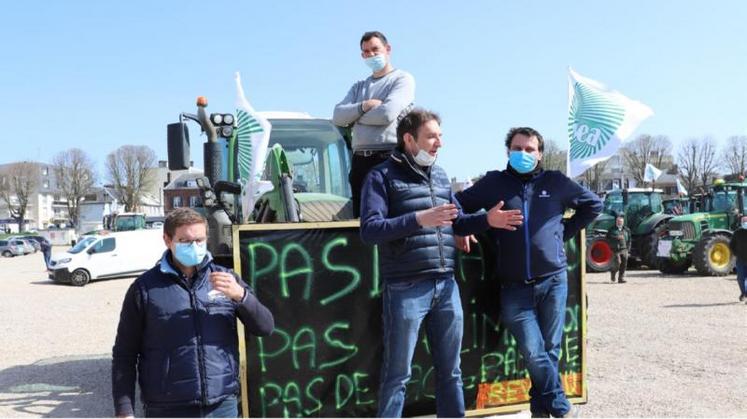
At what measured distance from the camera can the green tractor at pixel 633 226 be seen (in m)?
18.8

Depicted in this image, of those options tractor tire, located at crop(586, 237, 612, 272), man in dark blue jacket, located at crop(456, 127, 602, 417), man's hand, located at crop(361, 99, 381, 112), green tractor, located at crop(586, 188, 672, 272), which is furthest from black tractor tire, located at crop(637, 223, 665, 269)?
man's hand, located at crop(361, 99, 381, 112)

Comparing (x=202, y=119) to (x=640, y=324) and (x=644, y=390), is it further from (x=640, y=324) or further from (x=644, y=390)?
(x=640, y=324)

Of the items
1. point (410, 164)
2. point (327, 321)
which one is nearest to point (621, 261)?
point (327, 321)

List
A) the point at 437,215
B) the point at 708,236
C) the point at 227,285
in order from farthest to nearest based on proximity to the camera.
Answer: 1. the point at 708,236
2. the point at 437,215
3. the point at 227,285

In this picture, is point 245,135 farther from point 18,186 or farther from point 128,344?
point 18,186

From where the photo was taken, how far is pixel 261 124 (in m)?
5.29

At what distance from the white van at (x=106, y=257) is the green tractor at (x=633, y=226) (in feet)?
45.0

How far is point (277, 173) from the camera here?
17.1ft

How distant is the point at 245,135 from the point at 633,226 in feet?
58.0

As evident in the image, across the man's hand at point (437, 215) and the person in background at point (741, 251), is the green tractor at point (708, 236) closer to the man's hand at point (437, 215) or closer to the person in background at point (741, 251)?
the person in background at point (741, 251)

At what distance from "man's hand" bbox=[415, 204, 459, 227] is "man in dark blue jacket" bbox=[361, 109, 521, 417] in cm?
13

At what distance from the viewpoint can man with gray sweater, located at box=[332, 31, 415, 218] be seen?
4.39 meters

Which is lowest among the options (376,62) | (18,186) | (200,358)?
(200,358)

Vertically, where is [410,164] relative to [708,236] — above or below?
above
